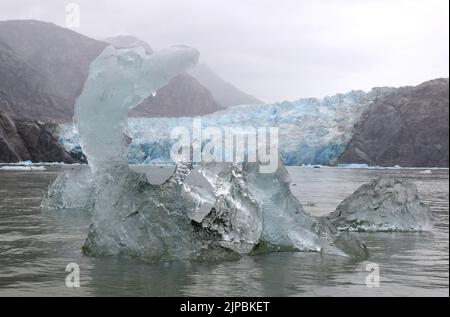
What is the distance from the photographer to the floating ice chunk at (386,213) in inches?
517

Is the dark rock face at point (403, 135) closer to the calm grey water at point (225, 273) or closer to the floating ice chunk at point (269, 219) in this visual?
the floating ice chunk at point (269, 219)

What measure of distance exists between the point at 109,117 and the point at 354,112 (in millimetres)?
66820

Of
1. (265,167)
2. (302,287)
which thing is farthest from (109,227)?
(302,287)

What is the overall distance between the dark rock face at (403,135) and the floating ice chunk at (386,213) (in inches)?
2308

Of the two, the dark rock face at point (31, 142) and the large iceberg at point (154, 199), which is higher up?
the large iceberg at point (154, 199)

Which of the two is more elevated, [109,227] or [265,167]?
[265,167]

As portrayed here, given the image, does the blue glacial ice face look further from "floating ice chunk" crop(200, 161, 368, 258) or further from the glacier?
the glacier

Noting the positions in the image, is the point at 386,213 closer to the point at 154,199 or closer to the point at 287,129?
the point at 154,199

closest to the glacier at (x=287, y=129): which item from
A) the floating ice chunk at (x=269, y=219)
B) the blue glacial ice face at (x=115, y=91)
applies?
the floating ice chunk at (x=269, y=219)

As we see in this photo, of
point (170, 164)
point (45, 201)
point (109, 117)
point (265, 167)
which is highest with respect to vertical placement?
point (109, 117)

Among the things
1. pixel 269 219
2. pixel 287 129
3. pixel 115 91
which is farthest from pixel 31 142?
pixel 269 219

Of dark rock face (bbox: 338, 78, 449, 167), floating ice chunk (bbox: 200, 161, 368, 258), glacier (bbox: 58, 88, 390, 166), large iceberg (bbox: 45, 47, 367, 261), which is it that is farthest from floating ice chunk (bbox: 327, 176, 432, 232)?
dark rock face (bbox: 338, 78, 449, 167)
